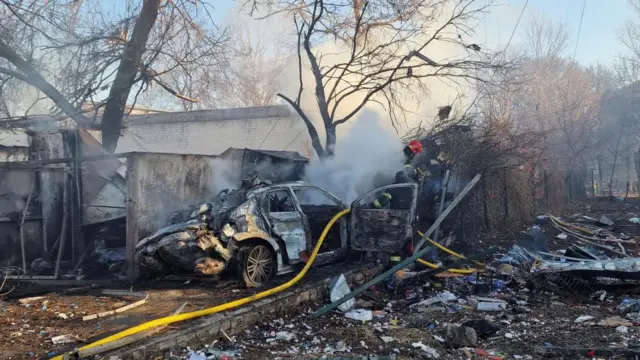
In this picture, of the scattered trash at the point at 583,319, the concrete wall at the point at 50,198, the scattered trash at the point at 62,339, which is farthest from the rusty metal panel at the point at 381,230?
the concrete wall at the point at 50,198

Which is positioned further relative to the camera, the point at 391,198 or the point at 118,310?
the point at 391,198

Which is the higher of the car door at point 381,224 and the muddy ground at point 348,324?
the car door at point 381,224

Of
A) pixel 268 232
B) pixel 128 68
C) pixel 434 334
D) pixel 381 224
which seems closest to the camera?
pixel 434 334

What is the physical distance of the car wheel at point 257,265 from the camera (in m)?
7.43

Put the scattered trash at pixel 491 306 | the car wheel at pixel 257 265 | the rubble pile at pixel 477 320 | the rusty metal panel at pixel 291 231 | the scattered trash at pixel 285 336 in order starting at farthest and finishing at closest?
the rusty metal panel at pixel 291 231, the car wheel at pixel 257 265, the scattered trash at pixel 491 306, the scattered trash at pixel 285 336, the rubble pile at pixel 477 320

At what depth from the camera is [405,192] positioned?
9391mm

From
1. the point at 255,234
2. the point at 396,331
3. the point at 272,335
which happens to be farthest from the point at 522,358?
the point at 255,234

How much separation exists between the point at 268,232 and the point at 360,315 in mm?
2046

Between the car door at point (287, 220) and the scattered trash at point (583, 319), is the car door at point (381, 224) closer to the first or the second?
the car door at point (287, 220)

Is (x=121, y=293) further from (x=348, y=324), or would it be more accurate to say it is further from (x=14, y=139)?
(x=14, y=139)

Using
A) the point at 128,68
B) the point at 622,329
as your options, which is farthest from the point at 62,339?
the point at 128,68

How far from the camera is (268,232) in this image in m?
7.79

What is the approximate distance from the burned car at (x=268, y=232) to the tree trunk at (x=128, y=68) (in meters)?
5.95

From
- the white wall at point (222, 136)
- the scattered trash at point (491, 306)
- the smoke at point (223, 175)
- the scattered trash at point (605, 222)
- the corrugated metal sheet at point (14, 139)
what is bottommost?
the scattered trash at point (491, 306)
